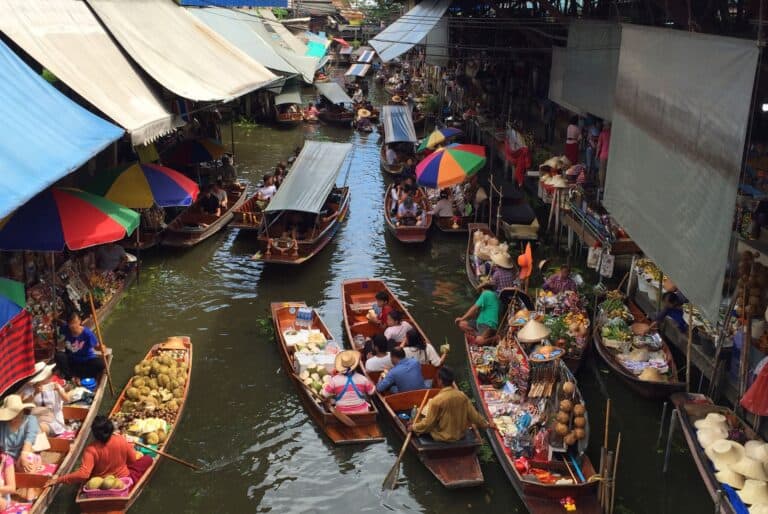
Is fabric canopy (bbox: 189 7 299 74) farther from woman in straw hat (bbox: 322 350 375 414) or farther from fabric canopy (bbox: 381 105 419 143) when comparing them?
woman in straw hat (bbox: 322 350 375 414)

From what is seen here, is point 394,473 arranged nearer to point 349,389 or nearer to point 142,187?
point 349,389

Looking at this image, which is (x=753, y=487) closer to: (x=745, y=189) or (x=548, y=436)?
(x=548, y=436)

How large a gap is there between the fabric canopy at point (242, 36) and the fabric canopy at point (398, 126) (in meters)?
4.22

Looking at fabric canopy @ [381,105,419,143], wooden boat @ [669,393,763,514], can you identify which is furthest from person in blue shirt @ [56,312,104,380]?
fabric canopy @ [381,105,419,143]

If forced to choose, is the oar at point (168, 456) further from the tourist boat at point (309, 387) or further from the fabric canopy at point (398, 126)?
the fabric canopy at point (398, 126)

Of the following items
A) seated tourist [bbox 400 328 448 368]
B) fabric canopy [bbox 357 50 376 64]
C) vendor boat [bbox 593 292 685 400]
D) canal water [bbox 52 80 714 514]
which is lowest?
canal water [bbox 52 80 714 514]

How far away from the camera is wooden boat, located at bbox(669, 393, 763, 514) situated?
7340 mm

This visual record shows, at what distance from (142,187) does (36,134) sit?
337 centimetres

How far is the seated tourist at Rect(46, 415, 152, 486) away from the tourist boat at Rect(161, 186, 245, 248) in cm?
822

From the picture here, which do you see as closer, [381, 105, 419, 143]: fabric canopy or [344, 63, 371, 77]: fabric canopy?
[381, 105, 419, 143]: fabric canopy

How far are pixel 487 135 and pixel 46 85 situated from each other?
16.1 meters

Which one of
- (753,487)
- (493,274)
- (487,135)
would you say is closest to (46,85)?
(493,274)

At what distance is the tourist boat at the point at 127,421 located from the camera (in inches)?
291

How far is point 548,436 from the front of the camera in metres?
8.24
